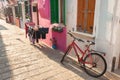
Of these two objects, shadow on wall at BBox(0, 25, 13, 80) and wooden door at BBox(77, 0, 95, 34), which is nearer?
shadow on wall at BBox(0, 25, 13, 80)

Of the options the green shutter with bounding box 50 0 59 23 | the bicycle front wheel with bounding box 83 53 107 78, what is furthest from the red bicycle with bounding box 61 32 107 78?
the green shutter with bounding box 50 0 59 23

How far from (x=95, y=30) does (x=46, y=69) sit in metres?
2.01

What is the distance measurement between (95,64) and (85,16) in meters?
1.76

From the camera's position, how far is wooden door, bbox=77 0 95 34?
5.02 metres

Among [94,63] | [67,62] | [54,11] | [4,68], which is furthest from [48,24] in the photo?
[94,63]

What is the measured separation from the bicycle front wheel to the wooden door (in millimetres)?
1024

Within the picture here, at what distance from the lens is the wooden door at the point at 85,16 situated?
5.02 metres

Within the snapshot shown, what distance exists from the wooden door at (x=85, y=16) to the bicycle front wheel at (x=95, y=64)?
102 cm

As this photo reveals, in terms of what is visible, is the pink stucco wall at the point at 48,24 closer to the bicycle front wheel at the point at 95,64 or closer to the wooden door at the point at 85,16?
the wooden door at the point at 85,16

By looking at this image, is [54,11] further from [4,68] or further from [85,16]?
[4,68]

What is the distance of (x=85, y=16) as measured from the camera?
5316 mm

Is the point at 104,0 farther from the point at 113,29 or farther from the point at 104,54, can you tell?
the point at 104,54

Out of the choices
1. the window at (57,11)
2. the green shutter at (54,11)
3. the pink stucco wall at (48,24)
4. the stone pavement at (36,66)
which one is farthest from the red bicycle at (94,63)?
the green shutter at (54,11)

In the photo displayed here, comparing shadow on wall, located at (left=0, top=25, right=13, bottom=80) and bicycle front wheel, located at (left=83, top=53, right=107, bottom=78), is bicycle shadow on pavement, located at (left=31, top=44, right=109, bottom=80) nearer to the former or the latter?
bicycle front wheel, located at (left=83, top=53, right=107, bottom=78)
